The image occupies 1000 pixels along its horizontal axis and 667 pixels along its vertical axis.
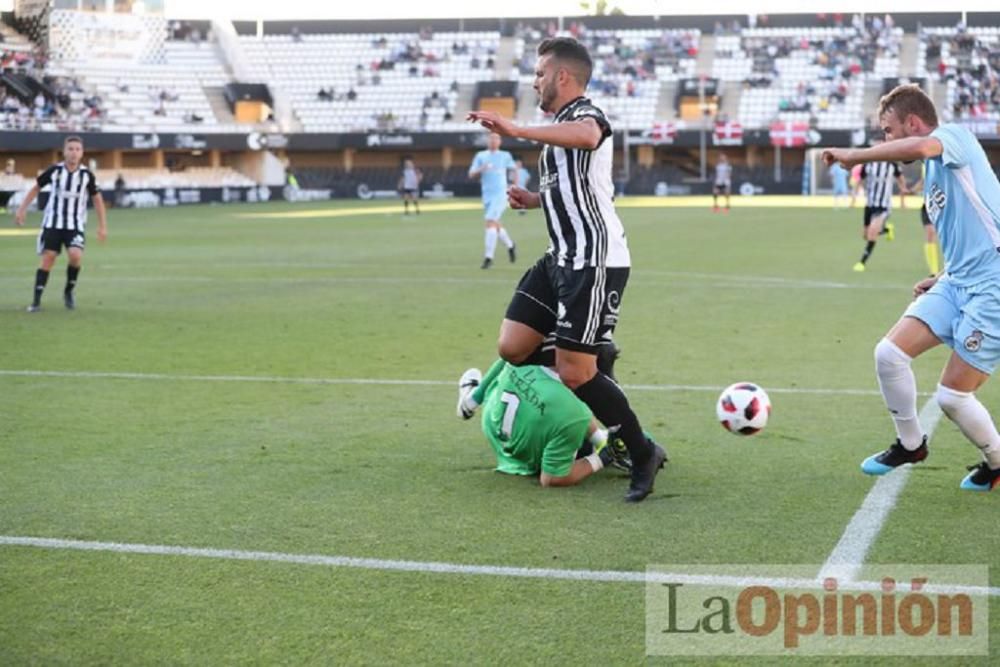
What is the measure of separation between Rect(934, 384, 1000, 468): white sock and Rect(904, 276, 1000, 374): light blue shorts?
0.18 meters

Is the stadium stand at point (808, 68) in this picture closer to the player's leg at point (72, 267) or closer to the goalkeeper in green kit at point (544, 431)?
the player's leg at point (72, 267)

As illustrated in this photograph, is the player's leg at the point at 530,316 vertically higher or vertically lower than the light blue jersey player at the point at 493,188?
higher

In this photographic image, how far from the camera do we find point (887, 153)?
602 cm

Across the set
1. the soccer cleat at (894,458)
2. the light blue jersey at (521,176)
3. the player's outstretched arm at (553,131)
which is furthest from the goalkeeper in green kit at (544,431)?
the light blue jersey at (521,176)

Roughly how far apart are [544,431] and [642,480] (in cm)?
64

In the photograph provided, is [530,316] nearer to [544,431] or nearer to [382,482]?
[544,431]

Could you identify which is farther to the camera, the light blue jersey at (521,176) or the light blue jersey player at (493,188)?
the light blue jersey at (521,176)

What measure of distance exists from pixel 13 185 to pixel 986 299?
51759 millimetres

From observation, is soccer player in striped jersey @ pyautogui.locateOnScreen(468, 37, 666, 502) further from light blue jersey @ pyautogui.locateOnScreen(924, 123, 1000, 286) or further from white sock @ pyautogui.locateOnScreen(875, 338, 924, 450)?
light blue jersey @ pyautogui.locateOnScreen(924, 123, 1000, 286)

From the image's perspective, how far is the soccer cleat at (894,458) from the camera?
6902mm

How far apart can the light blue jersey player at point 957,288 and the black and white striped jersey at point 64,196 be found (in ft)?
38.5

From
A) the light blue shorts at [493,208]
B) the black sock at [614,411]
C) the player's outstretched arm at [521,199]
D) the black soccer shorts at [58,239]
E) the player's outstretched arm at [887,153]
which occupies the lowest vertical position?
the light blue shorts at [493,208]

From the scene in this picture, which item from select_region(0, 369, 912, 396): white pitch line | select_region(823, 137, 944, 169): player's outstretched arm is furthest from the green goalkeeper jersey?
select_region(0, 369, 912, 396): white pitch line

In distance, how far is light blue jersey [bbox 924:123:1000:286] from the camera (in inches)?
253
